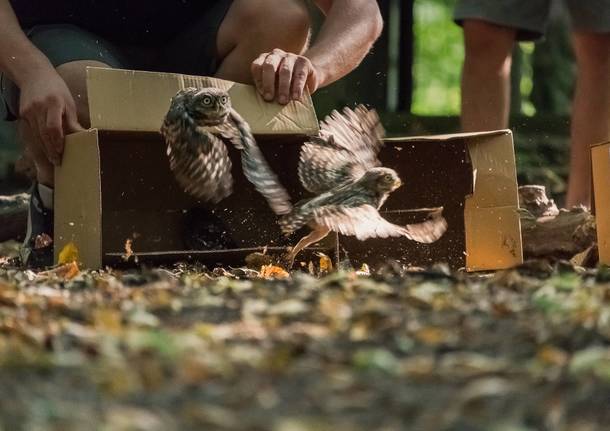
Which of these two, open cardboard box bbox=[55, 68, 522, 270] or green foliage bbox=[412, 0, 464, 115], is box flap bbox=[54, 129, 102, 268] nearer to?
open cardboard box bbox=[55, 68, 522, 270]

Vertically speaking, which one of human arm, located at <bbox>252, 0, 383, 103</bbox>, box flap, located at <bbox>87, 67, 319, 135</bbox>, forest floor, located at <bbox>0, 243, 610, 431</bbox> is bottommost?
forest floor, located at <bbox>0, 243, 610, 431</bbox>

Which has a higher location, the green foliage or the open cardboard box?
the green foliage

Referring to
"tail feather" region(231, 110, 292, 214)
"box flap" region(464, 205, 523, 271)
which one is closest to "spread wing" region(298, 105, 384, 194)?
"tail feather" region(231, 110, 292, 214)

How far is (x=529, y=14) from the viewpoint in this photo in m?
4.89

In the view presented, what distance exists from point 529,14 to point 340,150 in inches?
70.3

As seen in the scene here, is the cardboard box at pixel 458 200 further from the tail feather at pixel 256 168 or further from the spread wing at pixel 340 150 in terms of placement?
the tail feather at pixel 256 168

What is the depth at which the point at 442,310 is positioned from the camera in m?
2.08

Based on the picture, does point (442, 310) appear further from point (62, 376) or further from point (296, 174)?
point (296, 174)

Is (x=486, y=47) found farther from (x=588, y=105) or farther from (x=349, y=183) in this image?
(x=349, y=183)

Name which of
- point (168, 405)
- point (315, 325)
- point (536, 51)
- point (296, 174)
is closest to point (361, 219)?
point (296, 174)

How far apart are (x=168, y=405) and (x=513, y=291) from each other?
3.62ft

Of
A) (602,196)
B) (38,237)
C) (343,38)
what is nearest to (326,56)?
(343,38)

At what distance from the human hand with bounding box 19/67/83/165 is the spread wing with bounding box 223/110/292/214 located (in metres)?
0.48

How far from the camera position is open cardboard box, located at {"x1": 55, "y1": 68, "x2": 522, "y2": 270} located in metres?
3.23
